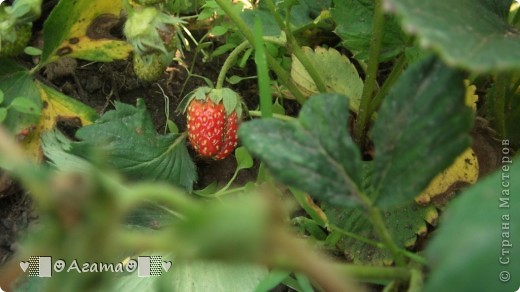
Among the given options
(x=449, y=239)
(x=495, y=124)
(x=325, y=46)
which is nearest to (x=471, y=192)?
(x=449, y=239)

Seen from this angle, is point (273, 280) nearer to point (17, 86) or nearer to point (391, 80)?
point (391, 80)

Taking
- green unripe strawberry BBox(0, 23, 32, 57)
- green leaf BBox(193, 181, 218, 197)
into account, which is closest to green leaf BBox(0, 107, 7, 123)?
green unripe strawberry BBox(0, 23, 32, 57)

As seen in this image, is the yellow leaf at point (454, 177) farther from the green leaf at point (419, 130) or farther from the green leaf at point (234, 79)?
the green leaf at point (419, 130)

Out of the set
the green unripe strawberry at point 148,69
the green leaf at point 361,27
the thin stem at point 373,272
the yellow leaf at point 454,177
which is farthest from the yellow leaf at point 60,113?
the thin stem at point 373,272

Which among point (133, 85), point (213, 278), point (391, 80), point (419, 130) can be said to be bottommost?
point (213, 278)

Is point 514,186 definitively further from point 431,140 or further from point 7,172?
point 7,172

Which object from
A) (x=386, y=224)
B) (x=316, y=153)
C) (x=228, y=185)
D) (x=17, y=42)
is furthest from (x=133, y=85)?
(x=316, y=153)
